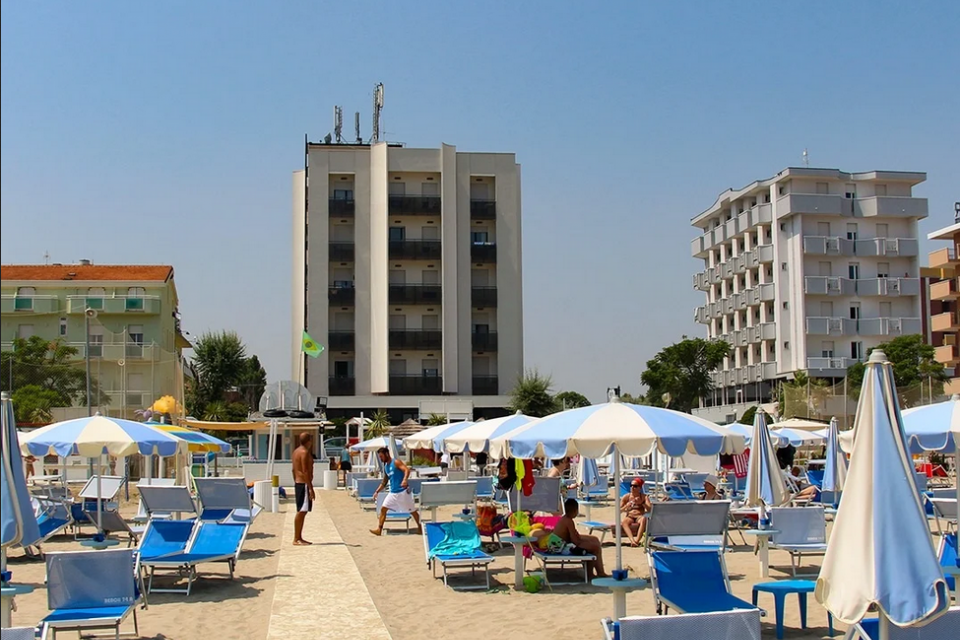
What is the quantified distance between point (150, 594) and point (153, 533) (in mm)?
963

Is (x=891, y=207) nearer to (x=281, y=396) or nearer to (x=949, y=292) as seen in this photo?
(x=949, y=292)

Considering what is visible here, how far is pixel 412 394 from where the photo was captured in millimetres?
61312

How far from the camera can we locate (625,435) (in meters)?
9.64

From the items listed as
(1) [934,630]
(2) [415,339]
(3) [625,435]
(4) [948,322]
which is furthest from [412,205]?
(1) [934,630]

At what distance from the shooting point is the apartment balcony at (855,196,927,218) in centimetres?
6309

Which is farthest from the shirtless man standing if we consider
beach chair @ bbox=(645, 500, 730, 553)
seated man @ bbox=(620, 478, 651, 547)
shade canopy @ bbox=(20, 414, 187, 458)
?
beach chair @ bbox=(645, 500, 730, 553)

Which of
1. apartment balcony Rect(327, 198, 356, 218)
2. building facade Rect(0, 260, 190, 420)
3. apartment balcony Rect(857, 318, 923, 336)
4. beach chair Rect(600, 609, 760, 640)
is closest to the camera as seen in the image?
beach chair Rect(600, 609, 760, 640)

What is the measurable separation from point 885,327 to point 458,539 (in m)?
55.4

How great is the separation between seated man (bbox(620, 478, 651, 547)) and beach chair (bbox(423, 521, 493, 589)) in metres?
3.97

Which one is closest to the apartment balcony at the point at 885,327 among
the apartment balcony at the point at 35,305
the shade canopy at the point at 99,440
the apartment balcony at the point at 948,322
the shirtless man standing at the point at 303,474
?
the apartment balcony at the point at 948,322

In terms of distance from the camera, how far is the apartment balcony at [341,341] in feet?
203

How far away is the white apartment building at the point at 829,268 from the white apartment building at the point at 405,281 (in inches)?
615

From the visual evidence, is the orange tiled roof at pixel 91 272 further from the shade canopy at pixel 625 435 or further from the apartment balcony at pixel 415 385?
the shade canopy at pixel 625 435

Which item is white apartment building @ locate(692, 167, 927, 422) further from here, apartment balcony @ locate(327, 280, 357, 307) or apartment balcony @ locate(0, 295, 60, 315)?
apartment balcony @ locate(0, 295, 60, 315)
